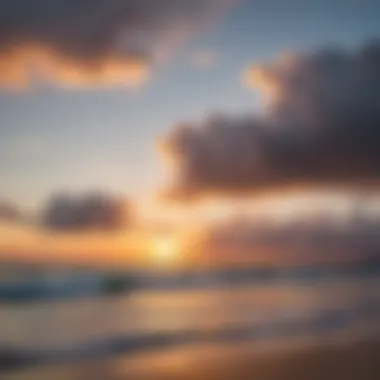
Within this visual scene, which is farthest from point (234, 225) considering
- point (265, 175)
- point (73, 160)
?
point (73, 160)

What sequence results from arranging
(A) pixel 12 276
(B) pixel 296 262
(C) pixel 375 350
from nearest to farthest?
(A) pixel 12 276, (B) pixel 296 262, (C) pixel 375 350

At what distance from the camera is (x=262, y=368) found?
1533 millimetres

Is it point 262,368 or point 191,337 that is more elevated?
point 191,337

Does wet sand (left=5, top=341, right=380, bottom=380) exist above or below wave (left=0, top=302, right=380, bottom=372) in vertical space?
below

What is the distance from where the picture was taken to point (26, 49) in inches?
56.6

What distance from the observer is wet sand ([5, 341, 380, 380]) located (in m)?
1.48

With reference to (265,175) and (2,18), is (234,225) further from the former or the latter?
(2,18)

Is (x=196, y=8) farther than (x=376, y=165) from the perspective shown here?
No

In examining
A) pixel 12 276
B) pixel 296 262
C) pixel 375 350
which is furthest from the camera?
pixel 375 350

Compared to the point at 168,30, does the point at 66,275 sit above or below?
below

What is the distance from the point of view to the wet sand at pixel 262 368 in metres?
1.48

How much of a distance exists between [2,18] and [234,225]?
0.68 m

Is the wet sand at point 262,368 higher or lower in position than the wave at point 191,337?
lower

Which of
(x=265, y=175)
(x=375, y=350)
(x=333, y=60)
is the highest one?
(x=333, y=60)
